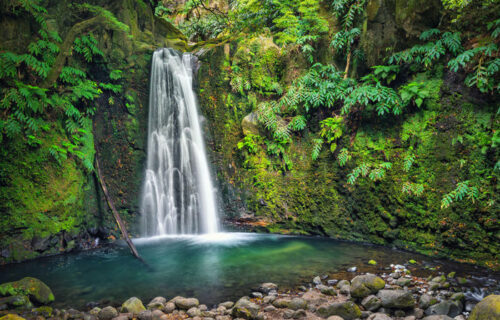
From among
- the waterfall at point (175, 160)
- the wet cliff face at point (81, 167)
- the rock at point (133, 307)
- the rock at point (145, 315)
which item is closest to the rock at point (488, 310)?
the rock at point (145, 315)

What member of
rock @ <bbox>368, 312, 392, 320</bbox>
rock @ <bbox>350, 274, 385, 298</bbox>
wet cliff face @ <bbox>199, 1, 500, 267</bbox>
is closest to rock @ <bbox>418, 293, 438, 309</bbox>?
rock @ <bbox>350, 274, 385, 298</bbox>

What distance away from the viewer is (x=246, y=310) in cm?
277

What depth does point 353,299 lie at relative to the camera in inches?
123

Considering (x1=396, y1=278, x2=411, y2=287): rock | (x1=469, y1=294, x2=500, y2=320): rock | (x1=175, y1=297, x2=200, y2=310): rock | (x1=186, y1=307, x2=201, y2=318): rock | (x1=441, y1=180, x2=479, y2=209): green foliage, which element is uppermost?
(x1=441, y1=180, x2=479, y2=209): green foliage

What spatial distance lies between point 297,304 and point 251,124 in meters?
5.18

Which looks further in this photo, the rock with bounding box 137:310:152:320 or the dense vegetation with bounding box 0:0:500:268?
the dense vegetation with bounding box 0:0:500:268

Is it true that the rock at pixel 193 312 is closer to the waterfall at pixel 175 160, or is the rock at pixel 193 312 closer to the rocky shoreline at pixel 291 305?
the rocky shoreline at pixel 291 305

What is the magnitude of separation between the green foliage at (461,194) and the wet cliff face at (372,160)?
0.16 metres

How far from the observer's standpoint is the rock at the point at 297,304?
9.67 feet

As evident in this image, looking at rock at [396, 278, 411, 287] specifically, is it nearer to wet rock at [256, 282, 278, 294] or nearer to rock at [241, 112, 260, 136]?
A: wet rock at [256, 282, 278, 294]

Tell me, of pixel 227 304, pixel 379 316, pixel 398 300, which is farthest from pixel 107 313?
pixel 398 300

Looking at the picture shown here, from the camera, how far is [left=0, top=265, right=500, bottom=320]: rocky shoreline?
276cm

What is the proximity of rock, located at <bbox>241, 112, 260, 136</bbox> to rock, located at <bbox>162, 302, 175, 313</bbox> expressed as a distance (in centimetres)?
504

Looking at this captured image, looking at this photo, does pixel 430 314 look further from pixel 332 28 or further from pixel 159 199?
pixel 332 28
